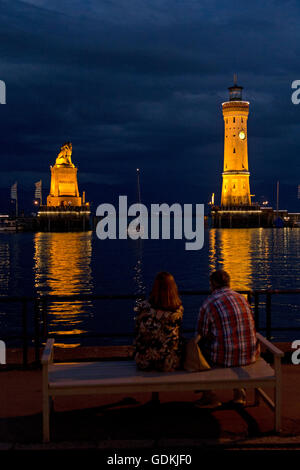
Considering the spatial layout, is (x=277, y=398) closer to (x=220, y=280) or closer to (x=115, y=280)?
(x=220, y=280)

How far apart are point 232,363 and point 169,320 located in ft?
2.81

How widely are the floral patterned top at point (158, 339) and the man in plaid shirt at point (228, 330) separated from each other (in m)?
0.36

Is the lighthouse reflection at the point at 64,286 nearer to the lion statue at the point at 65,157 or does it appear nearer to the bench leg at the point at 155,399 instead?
the bench leg at the point at 155,399

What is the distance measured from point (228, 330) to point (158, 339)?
2.51ft

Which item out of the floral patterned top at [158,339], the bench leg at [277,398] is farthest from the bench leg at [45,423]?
the bench leg at [277,398]

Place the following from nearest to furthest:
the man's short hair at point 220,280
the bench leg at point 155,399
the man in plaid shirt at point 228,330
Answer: the man in plaid shirt at point 228,330
the man's short hair at point 220,280
the bench leg at point 155,399

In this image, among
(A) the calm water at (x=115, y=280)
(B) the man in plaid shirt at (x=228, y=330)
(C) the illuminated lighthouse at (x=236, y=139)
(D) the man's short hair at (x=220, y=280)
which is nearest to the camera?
(B) the man in plaid shirt at (x=228, y=330)

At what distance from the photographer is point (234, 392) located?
6.52 m

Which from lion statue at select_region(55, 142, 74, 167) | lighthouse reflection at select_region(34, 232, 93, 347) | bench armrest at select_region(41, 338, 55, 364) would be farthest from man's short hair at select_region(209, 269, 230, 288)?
lion statue at select_region(55, 142, 74, 167)

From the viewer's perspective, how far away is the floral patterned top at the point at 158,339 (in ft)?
18.9

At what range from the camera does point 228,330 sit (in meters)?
5.91

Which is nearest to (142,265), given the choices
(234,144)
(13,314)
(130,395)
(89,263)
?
(89,263)

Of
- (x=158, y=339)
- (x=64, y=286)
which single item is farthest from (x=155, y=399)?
(x=64, y=286)
